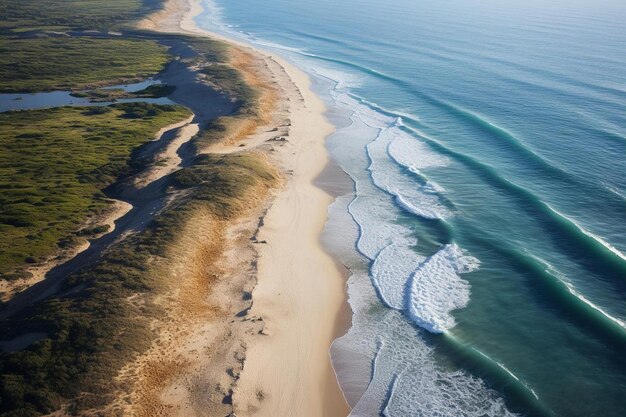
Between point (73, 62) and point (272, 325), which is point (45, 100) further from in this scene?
point (272, 325)

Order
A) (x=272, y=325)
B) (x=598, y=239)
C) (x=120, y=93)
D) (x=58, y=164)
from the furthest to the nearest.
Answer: (x=120, y=93) < (x=58, y=164) < (x=598, y=239) < (x=272, y=325)

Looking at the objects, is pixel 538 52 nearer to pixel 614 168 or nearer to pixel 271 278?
pixel 614 168

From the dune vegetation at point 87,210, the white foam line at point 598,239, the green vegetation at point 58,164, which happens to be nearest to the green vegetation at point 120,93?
the dune vegetation at point 87,210

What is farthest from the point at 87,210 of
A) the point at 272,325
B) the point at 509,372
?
the point at 509,372

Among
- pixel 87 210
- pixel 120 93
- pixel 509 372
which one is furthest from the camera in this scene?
pixel 120 93

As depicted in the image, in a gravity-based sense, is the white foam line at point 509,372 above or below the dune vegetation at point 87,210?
above

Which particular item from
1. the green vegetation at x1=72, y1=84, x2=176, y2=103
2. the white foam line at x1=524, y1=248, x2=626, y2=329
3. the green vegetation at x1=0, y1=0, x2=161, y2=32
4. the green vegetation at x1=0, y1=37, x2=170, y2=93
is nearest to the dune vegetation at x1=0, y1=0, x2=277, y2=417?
the green vegetation at x1=0, y1=37, x2=170, y2=93

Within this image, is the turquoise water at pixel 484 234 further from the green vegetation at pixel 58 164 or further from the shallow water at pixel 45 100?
the shallow water at pixel 45 100
